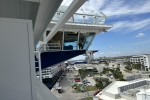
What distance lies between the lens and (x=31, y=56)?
955mm

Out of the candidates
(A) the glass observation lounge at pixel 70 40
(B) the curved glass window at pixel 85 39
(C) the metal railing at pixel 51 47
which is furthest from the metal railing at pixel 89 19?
(C) the metal railing at pixel 51 47

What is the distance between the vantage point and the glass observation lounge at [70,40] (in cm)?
760

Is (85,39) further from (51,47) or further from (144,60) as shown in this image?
(144,60)

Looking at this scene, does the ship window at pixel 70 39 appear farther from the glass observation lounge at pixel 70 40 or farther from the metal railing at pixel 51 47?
the metal railing at pixel 51 47

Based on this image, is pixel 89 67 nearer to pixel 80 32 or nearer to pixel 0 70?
pixel 80 32

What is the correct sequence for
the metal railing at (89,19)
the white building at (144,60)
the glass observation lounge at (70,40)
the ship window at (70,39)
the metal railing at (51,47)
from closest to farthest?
the metal railing at (51,47)
the metal railing at (89,19)
the glass observation lounge at (70,40)
the ship window at (70,39)
the white building at (144,60)

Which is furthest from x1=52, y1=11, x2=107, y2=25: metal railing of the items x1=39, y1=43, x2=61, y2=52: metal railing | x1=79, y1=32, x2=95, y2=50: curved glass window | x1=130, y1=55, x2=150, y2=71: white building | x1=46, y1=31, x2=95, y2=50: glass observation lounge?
x1=130, y1=55, x2=150, y2=71: white building

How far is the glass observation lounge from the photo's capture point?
7.60 m

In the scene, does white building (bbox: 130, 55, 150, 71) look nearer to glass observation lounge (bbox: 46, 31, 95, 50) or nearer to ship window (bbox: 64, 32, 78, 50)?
glass observation lounge (bbox: 46, 31, 95, 50)

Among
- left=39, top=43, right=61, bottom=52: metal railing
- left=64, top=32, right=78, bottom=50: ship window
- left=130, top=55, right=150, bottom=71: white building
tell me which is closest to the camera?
left=39, top=43, right=61, bottom=52: metal railing

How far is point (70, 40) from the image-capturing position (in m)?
8.45

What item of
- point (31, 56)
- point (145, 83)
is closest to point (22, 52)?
point (31, 56)

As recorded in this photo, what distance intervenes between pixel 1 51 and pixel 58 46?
675cm

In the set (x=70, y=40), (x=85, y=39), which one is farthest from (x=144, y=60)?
(x=70, y=40)
